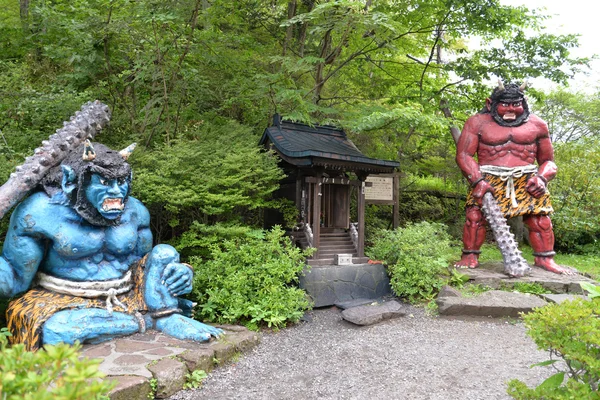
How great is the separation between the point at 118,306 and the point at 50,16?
605 cm

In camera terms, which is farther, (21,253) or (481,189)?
(481,189)

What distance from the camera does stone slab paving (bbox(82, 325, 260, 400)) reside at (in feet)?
11.5

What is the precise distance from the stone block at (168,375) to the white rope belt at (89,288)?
3.09 feet

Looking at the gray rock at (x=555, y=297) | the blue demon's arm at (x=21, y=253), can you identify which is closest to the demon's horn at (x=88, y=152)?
the blue demon's arm at (x=21, y=253)

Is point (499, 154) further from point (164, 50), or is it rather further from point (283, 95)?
point (164, 50)

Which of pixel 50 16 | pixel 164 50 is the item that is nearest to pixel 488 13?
pixel 164 50

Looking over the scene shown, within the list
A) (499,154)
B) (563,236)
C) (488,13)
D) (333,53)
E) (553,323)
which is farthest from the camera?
(563,236)

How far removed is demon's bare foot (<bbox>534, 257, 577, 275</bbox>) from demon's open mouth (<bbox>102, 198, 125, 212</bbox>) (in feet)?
22.9

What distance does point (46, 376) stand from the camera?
1509mm

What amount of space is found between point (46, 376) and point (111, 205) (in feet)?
9.52

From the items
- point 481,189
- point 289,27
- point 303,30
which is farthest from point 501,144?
point 303,30

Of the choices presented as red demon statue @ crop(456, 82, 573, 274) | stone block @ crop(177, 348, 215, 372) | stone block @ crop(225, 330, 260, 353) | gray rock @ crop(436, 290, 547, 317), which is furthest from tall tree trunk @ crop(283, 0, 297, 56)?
stone block @ crop(177, 348, 215, 372)

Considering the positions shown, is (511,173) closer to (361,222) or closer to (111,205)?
(361,222)

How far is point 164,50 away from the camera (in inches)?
295
